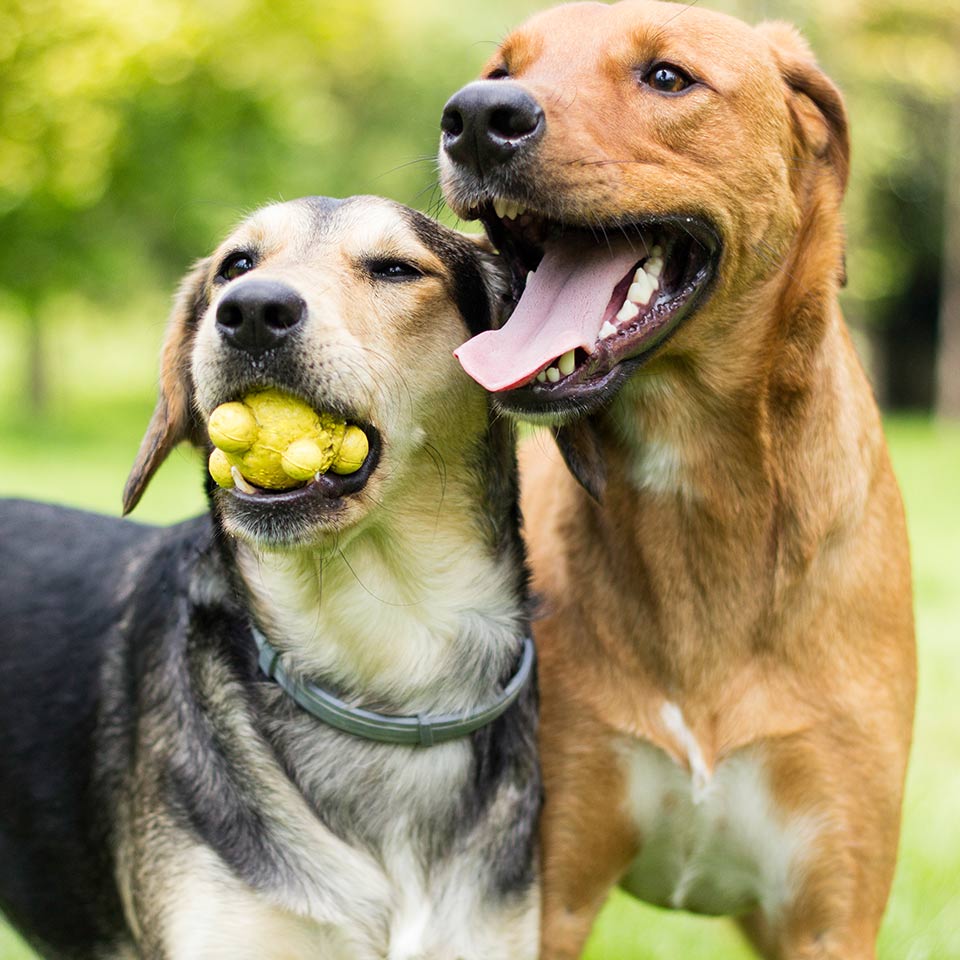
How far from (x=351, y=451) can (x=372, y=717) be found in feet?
2.40

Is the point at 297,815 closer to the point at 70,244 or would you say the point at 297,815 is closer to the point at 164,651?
the point at 164,651

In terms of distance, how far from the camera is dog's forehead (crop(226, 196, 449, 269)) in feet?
12.0

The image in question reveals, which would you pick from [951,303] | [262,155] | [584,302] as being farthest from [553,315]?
[951,303]

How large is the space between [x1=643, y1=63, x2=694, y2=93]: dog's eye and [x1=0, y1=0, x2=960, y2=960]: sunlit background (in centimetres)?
826

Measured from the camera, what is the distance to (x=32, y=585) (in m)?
4.19

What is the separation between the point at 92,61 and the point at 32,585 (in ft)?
59.2

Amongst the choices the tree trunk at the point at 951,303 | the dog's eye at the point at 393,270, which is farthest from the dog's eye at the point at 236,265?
the tree trunk at the point at 951,303

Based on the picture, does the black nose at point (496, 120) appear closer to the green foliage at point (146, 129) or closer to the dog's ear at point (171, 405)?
the dog's ear at point (171, 405)

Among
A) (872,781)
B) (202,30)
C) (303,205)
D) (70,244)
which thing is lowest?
(70,244)

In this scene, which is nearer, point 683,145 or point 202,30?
point 683,145

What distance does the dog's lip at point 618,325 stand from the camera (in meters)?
3.35

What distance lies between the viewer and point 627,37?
3.60m

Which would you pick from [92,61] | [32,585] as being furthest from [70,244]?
[32,585]

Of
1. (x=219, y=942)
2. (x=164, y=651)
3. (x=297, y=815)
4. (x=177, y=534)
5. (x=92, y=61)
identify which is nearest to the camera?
(x=219, y=942)
